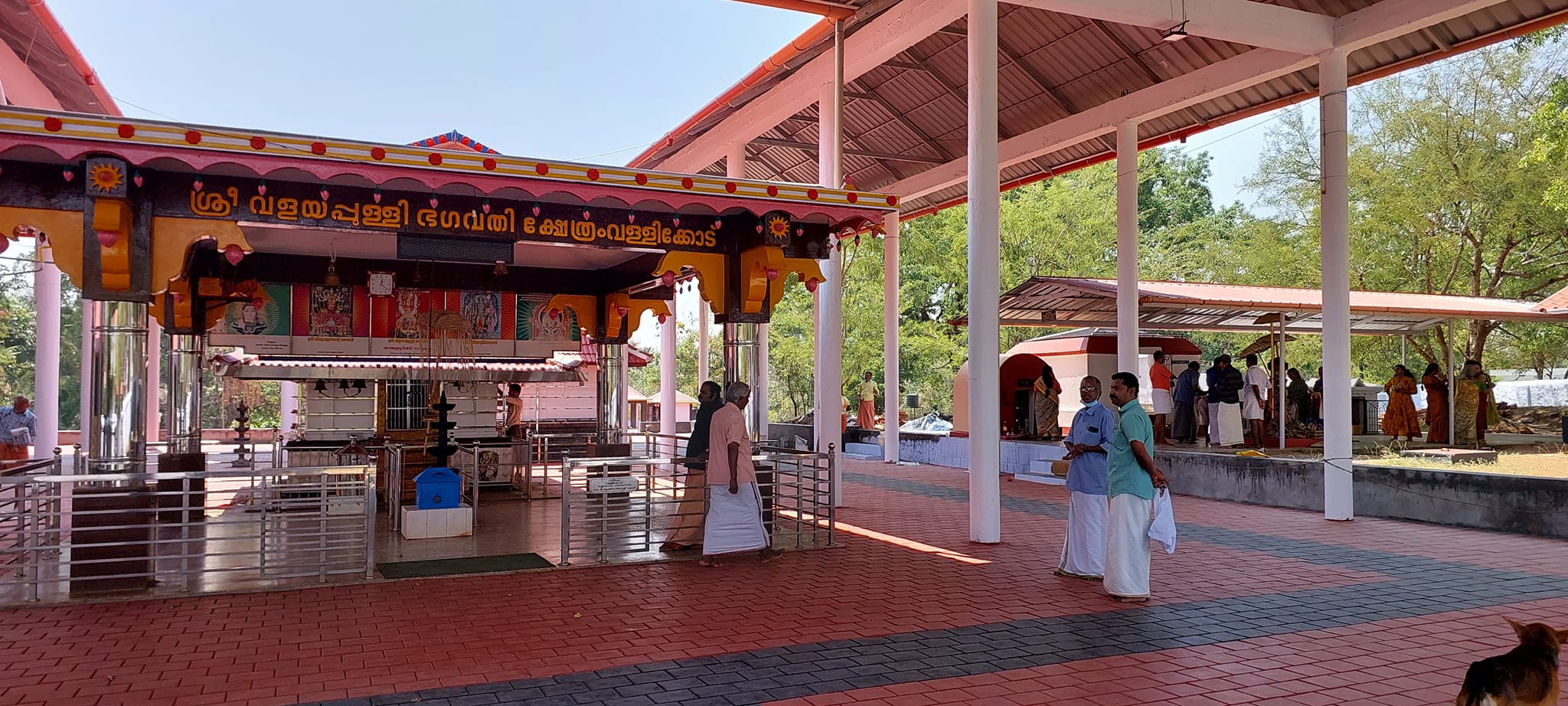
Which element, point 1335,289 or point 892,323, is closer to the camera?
point 1335,289

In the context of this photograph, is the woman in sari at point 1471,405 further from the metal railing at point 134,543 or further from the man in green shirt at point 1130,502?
the metal railing at point 134,543

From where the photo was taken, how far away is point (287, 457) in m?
13.4

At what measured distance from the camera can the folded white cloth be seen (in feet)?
24.3

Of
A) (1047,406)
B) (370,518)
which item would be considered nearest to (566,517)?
(370,518)

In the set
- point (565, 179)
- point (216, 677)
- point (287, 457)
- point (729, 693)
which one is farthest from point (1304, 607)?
point (287, 457)

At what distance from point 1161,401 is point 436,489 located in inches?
496

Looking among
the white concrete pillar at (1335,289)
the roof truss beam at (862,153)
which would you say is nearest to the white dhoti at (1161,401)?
the roof truss beam at (862,153)

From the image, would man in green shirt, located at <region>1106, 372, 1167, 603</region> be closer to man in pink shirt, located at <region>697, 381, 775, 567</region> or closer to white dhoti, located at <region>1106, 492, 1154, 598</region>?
white dhoti, located at <region>1106, 492, 1154, 598</region>

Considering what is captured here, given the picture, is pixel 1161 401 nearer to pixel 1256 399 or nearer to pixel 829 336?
pixel 1256 399

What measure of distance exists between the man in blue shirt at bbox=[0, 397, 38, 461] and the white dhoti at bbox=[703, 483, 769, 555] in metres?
10.5

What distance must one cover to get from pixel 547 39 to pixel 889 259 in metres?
27.5

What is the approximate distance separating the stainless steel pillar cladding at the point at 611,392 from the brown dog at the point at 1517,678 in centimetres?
1160

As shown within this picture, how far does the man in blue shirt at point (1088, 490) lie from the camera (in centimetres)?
804

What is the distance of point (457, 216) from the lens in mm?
8656
